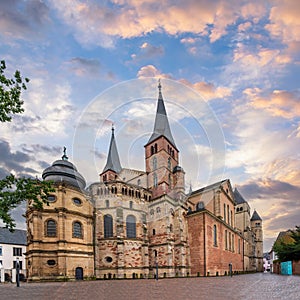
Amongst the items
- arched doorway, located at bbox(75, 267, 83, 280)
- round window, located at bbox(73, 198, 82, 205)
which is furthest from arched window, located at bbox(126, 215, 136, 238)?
arched doorway, located at bbox(75, 267, 83, 280)

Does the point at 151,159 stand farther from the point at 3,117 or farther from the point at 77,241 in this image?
the point at 3,117

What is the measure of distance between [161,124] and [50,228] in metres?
33.9

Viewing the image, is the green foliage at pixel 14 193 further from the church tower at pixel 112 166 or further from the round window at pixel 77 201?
the church tower at pixel 112 166

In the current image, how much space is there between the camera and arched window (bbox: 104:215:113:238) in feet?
160

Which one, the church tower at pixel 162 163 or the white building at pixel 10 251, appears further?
the church tower at pixel 162 163

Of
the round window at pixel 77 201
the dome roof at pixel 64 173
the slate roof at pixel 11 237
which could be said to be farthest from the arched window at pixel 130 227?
the slate roof at pixel 11 237

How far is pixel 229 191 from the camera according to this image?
242 feet

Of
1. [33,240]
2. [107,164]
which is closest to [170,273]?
[33,240]

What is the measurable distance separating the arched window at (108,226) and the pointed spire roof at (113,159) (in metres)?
22.1

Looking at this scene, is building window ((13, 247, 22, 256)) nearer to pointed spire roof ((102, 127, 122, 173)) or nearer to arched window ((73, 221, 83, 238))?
arched window ((73, 221, 83, 238))

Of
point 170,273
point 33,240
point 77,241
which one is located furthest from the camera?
point 170,273

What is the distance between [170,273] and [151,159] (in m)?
23.9

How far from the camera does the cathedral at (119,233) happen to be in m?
42.1

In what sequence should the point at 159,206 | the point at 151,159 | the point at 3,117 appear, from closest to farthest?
the point at 3,117, the point at 159,206, the point at 151,159
